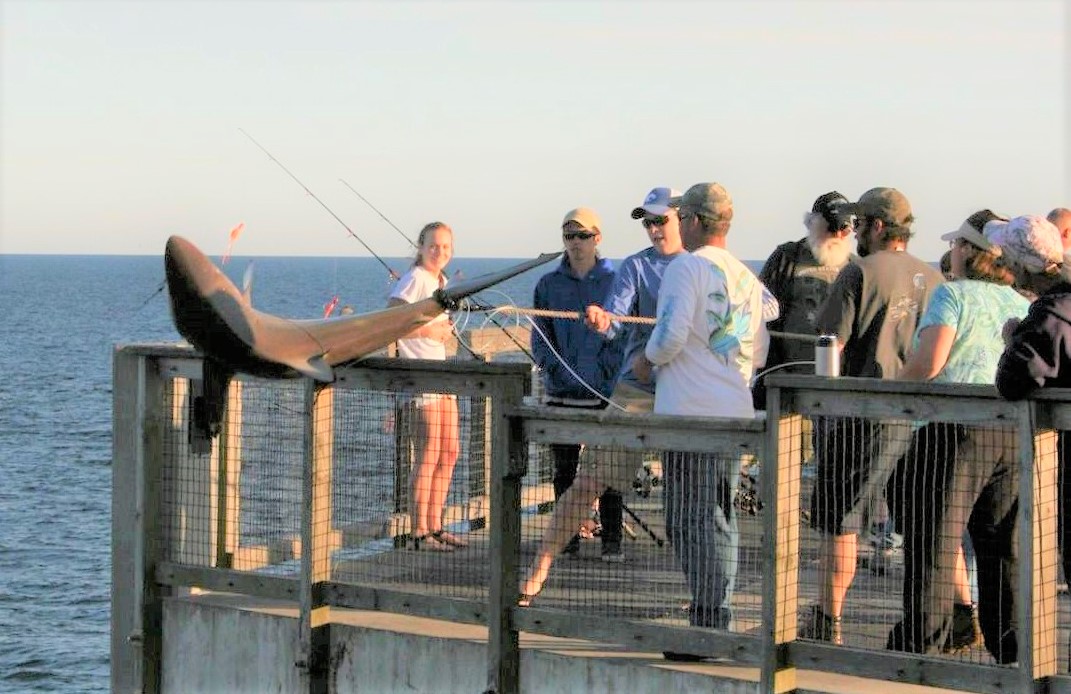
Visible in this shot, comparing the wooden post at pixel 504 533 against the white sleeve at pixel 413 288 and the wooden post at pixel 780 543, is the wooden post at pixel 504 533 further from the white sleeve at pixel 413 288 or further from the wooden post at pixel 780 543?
the white sleeve at pixel 413 288

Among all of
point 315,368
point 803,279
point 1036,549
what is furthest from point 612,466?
point 803,279

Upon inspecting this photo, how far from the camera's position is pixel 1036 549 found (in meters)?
6.32

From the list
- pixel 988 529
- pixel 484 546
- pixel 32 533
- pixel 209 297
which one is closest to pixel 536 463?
pixel 484 546

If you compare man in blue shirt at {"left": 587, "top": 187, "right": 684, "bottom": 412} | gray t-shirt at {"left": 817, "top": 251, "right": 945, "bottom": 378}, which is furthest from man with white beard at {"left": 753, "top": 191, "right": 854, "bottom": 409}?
gray t-shirt at {"left": 817, "top": 251, "right": 945, "bottom": 378}

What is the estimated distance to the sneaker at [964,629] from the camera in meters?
7.21

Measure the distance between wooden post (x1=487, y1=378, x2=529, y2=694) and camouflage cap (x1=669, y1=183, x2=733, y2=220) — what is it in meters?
0.98

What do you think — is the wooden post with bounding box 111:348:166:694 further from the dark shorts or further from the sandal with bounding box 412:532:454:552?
the dark shorts

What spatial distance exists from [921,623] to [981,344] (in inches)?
43.8

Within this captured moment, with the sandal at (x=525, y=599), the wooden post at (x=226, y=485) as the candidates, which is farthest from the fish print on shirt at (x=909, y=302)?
the wooden post at (x=226, y=485)

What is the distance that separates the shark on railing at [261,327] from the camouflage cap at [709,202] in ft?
2.27

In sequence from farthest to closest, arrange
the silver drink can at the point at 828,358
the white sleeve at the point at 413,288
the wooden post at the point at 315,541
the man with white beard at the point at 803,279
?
the white sleeve at the point at 413,288
the man with white beard at the point at 803,279
the wooden post at the point at 315,541
the silver drink can at the point at 828,358

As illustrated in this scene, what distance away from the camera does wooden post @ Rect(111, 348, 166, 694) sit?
857 cm

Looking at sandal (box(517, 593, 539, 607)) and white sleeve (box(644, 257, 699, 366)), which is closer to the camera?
white sleeve (box(644, 257, 699, 366))

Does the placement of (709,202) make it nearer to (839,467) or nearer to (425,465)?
(839,467)
